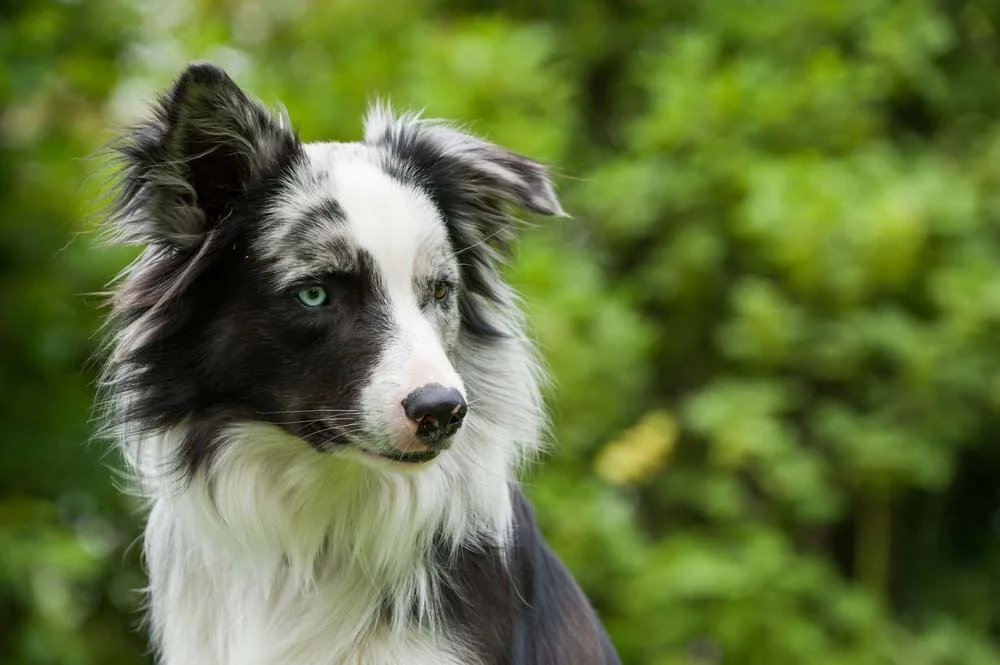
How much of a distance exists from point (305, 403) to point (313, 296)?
1.02 feet

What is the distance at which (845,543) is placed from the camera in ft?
34.4

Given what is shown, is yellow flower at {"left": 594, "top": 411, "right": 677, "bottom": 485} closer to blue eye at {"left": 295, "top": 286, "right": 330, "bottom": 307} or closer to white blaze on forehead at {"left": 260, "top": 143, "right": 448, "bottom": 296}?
white blaze on forehead at {"left": 260, "top": 143, "right": 448, "bottom": 296}

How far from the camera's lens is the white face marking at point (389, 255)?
378 centimetres

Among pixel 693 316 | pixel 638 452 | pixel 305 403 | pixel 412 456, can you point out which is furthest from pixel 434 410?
pixel 693 316

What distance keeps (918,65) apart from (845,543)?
360cm

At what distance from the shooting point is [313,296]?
4.03 metres

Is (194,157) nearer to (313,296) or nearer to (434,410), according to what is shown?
(313,296)

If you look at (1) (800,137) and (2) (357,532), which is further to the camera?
(1) (800,137)

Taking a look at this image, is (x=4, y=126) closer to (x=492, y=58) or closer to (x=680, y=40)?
(x=492, y=58)

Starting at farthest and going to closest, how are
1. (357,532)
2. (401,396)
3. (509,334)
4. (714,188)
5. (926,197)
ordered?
1. (714,188)
2. (926,197)
3. (509,334)
4. (357,532)
5. (401,396)

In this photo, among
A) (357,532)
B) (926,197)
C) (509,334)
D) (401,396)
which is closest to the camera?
(401,396)

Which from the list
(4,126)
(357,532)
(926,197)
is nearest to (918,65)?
(926,197)

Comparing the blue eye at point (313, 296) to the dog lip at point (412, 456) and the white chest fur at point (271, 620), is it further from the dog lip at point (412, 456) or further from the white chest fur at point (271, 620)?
the white chest fur at point (271, 620)

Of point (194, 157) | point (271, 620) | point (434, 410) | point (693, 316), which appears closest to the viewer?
point (434, 410)
